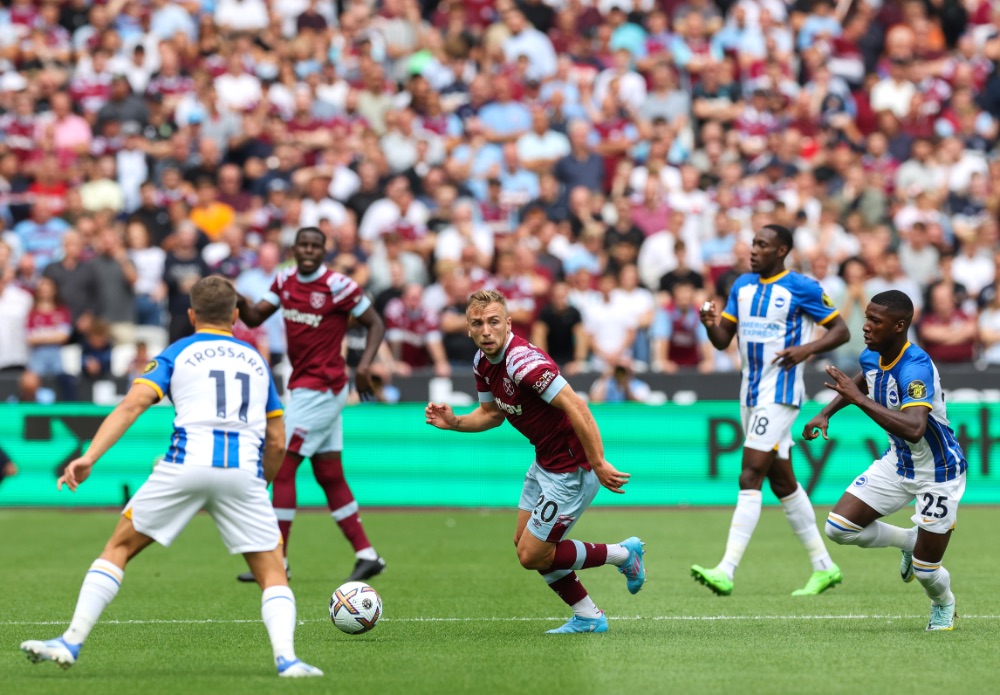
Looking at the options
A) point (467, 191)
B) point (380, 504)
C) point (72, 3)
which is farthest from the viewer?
point (72, 3)

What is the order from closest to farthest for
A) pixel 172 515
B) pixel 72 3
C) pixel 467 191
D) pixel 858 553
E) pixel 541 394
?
pixel 172 515 → pixel 541 394 → pixel 858 553 → pixel 467 191 → pixel 72 3

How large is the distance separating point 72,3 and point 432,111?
21.1 feet

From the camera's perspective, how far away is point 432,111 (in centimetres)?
2272

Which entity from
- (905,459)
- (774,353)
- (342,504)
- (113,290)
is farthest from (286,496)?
(113,290)

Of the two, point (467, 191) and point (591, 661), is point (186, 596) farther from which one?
point (467, 191)

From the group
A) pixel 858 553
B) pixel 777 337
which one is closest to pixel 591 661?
pixel 777 337

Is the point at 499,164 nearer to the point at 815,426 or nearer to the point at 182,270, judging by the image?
the point at 182,270

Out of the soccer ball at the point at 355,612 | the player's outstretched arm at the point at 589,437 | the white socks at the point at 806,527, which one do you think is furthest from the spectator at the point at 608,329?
the player's outstretched arm at the point at 589,437

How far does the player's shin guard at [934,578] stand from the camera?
8.79 metres

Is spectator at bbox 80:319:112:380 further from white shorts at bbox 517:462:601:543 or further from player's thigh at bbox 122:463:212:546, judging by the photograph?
player's thigh at bbox 122:463:212:546

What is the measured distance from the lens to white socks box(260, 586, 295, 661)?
23.9 feet

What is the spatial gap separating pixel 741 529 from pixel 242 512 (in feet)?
14.2

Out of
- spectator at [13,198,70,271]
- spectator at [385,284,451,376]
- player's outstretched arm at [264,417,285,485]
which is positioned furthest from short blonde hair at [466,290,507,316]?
spectator at [13,198,70,271]

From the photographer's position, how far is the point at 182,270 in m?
19.0
